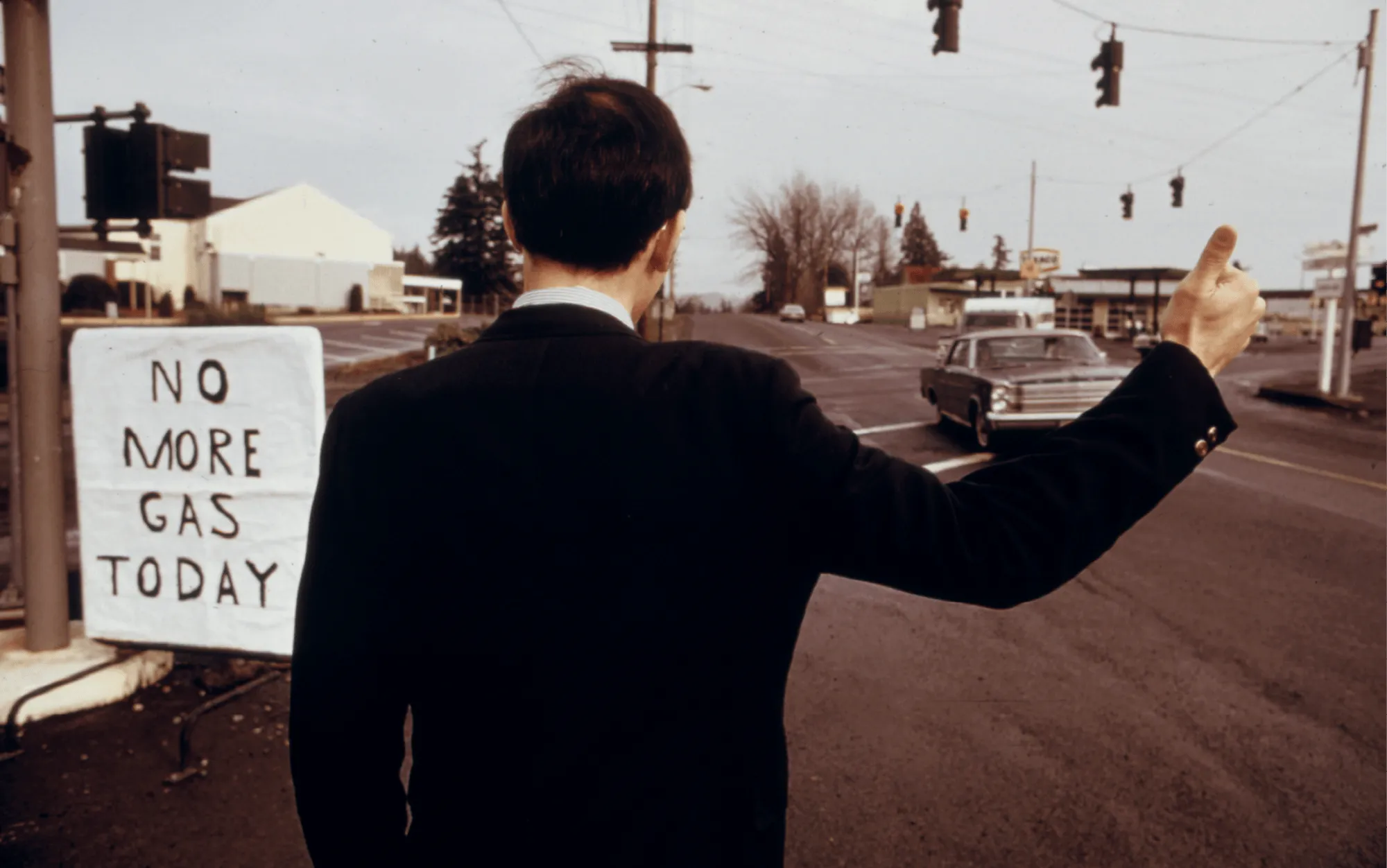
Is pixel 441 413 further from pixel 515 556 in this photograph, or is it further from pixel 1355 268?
pixel 1355 268

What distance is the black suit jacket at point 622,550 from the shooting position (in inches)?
48.1

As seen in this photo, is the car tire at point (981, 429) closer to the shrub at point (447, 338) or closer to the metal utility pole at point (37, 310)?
the metal utility pole at point (37, 310)

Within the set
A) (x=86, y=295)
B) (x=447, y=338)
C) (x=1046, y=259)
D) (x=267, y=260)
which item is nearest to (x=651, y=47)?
(x=447, y=338)

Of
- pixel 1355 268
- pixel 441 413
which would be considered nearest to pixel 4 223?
pixel 441 413

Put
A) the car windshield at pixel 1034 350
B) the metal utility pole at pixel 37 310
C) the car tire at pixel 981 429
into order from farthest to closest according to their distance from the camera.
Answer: the car windshield at pixel 1034 350 → the car tire at pixel 981 429 → the metal utility pole at pixel 37 310

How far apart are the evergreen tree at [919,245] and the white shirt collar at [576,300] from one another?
126 m

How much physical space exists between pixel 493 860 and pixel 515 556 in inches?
16.1

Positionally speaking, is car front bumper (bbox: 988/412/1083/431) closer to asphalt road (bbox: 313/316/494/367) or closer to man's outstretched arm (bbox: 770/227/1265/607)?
man's outstretched arm (bbox: 770/227/1265/607)

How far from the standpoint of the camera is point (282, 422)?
14.3 ft

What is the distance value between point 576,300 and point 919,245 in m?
130

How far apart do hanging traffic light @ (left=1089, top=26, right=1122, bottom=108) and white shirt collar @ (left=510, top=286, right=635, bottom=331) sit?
1572 cm

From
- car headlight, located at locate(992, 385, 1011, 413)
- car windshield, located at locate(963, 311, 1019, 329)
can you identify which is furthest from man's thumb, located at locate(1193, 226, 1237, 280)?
car windshield, located at locate(963, 311, 1019, 329)

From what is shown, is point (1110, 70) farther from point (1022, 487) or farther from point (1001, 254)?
point (1001, 254)

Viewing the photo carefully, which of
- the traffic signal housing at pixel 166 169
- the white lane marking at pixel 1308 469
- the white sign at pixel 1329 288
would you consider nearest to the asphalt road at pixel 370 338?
the traffic signal housing at pixel 166 169
